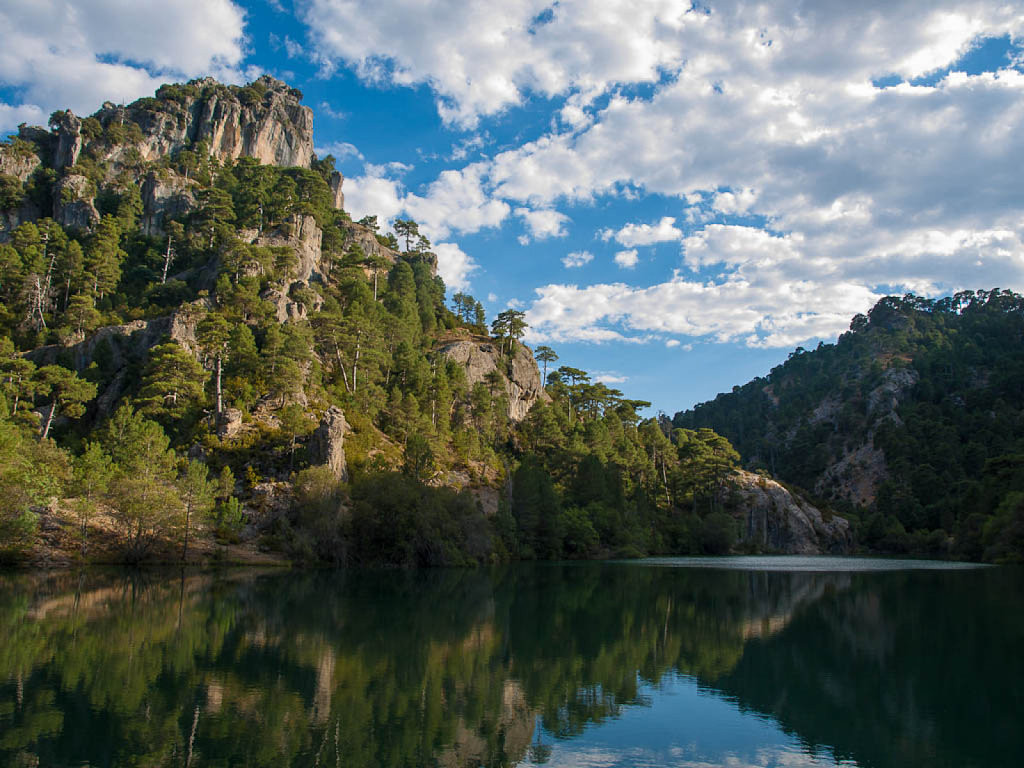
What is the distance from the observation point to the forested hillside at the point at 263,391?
58.1 metres

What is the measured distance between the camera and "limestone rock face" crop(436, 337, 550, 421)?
Answer: 109 meters

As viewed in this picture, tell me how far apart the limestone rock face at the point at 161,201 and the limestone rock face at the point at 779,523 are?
105930mm

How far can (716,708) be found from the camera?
15.6 m

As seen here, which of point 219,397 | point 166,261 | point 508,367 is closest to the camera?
point 219,397

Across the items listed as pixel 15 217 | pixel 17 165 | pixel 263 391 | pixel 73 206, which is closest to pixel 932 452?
pixel 263 391

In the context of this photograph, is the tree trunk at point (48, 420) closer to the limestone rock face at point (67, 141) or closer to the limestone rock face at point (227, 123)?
the limestone rock face at point (67, 141)

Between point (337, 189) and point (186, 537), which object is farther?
point (337, 189)

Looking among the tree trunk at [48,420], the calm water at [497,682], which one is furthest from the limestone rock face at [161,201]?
the calm water at [497,682]

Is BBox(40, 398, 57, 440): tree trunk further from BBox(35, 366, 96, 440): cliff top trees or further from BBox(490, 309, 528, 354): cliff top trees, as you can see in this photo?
BBox(490, 309, 528, 354): cliff top trees

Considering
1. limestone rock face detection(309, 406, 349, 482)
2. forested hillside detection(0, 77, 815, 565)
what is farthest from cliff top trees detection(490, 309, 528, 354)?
limestone rock face detection(309, 406, 349, 482)

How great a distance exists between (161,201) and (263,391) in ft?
194

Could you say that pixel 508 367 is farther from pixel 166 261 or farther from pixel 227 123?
pixel 227 123

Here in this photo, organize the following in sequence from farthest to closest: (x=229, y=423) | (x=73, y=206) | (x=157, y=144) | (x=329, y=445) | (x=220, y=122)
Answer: (x=220, y=122) < (x=157, y=144) < (x=73, y=206) < (x=229, y=423) < (x=329, y=445)

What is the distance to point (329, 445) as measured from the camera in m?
65.9
